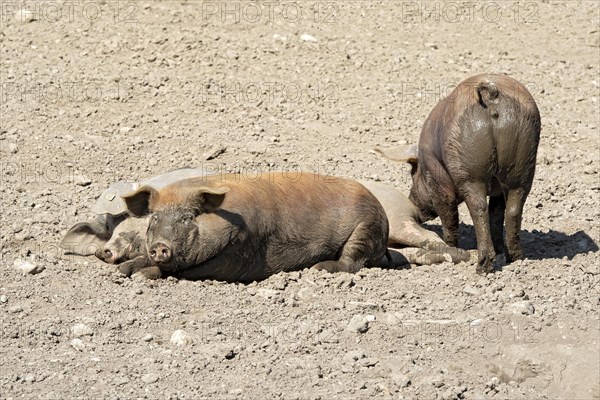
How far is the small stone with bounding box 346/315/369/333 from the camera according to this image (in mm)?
7641

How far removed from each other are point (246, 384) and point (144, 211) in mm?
2417

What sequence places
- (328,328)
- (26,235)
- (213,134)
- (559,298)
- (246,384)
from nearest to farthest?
(246,384) < (328,328) < (559,298) < (26,235) < (213,134)

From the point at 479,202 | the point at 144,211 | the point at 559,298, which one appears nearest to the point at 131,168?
the point at 144,211

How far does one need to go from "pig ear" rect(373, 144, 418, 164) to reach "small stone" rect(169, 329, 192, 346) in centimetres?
374

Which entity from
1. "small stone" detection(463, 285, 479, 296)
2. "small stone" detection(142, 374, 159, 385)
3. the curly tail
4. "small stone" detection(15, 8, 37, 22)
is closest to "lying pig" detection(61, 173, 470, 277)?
"small stone" detection(463, 285, 479, 296)

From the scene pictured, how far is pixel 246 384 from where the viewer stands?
6.86 metres

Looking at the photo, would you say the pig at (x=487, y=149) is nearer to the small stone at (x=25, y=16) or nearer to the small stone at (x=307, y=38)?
the small stone at (x=307, y=38)

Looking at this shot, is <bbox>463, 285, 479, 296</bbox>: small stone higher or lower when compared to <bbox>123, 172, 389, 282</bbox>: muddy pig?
lower

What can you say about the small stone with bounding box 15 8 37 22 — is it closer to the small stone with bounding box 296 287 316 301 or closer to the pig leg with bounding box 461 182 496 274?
the pig leg with bounding box 461 182 496 274

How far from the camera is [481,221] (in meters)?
9.12

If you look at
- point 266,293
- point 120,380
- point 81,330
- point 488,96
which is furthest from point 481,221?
point 120,380

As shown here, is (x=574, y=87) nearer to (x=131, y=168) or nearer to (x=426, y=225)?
(x=426, y=225)

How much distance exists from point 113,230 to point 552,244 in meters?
3.76

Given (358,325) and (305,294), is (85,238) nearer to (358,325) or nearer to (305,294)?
(305,294)
